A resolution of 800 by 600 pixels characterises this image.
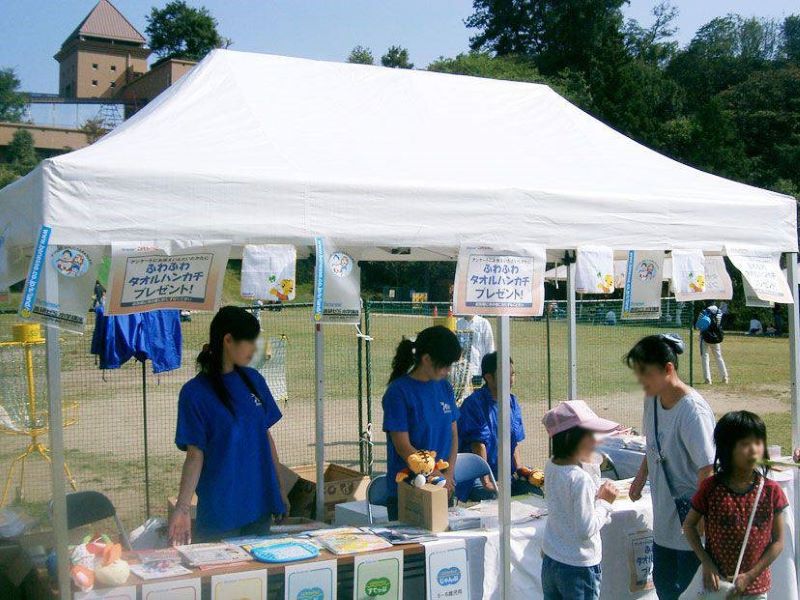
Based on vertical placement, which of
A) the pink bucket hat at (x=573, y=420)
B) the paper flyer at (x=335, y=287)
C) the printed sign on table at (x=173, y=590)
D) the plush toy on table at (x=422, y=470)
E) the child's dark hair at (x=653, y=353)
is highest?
the paper flyer at (x=335, y=287)

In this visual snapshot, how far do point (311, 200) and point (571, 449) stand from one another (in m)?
1.49

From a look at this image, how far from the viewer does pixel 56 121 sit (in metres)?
79.4

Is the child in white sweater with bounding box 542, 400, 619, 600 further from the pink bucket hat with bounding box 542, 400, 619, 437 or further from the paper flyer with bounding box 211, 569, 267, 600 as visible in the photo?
the paper flyer with bounding box 211, 569, 267, 600

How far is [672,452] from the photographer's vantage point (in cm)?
371

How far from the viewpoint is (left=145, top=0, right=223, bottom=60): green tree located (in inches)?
3526

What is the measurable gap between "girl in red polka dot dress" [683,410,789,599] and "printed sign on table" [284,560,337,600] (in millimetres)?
1488

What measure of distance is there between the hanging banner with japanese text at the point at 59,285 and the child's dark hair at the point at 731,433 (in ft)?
8.14

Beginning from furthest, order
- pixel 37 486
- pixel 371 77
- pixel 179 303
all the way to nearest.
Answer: pixel 37 486
pixel 371 77
pixel 179 303

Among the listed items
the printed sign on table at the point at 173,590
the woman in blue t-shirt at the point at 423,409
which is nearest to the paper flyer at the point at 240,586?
the printed sign on table at the point at 173,590

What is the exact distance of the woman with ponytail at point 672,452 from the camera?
3.62 meters

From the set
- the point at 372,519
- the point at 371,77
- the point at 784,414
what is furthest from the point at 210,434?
the point at 784,414

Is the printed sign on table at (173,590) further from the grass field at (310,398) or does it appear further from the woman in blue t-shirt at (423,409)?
the grass field at (310,398)

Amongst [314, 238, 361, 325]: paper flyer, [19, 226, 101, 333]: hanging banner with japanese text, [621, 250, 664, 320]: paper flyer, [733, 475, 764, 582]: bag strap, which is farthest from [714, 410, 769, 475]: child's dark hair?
[19, 226, 101, 333]: hanging banner with japanese text

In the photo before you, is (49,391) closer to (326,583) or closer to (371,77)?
(326,583)
